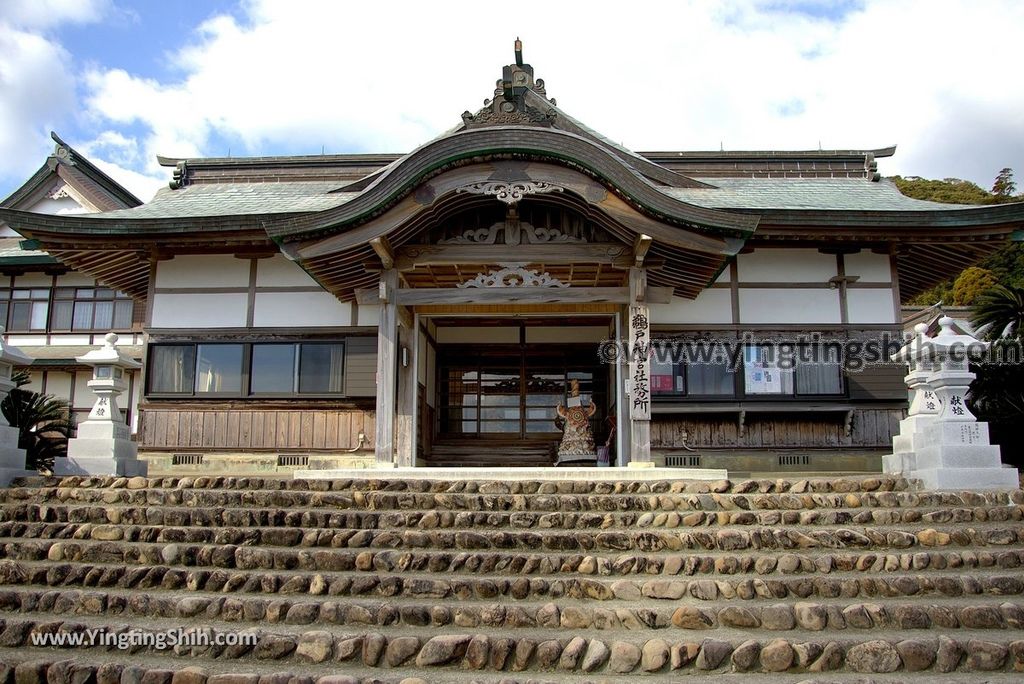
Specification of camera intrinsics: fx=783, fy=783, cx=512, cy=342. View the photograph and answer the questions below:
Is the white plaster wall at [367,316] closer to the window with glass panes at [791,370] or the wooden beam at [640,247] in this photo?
the wooden beam at [640,247]

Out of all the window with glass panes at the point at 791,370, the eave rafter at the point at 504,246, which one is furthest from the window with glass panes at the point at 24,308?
the window with glass panes at the point at 791,370

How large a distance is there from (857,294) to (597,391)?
5.21m

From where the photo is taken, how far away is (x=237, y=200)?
619 inches

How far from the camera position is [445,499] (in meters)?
8.42

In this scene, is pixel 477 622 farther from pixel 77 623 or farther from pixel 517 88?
pixel 517 88

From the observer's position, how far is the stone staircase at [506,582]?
5801 mm

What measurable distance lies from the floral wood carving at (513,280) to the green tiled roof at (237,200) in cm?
350

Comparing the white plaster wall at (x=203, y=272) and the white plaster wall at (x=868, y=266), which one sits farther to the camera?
the white plaster wall at (x=203, y=272)

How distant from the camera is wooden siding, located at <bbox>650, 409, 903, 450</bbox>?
13336 millimetres

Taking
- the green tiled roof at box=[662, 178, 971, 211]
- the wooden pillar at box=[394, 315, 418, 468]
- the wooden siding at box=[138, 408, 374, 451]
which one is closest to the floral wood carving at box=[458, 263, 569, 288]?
the wooden pillar at box=[394, 315, 418, 468]

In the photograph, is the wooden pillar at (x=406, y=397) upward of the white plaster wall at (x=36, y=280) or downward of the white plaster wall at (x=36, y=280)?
downward

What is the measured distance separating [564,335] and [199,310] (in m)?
6.99

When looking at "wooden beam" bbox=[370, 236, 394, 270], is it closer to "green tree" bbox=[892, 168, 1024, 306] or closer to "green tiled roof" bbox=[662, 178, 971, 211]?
"green tiled roof" bbox=[662, 178, 971, 211]

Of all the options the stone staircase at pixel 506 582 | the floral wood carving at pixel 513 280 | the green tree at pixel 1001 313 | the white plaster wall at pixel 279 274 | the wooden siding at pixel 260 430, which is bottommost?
the stone staircase at pixel 506 582
